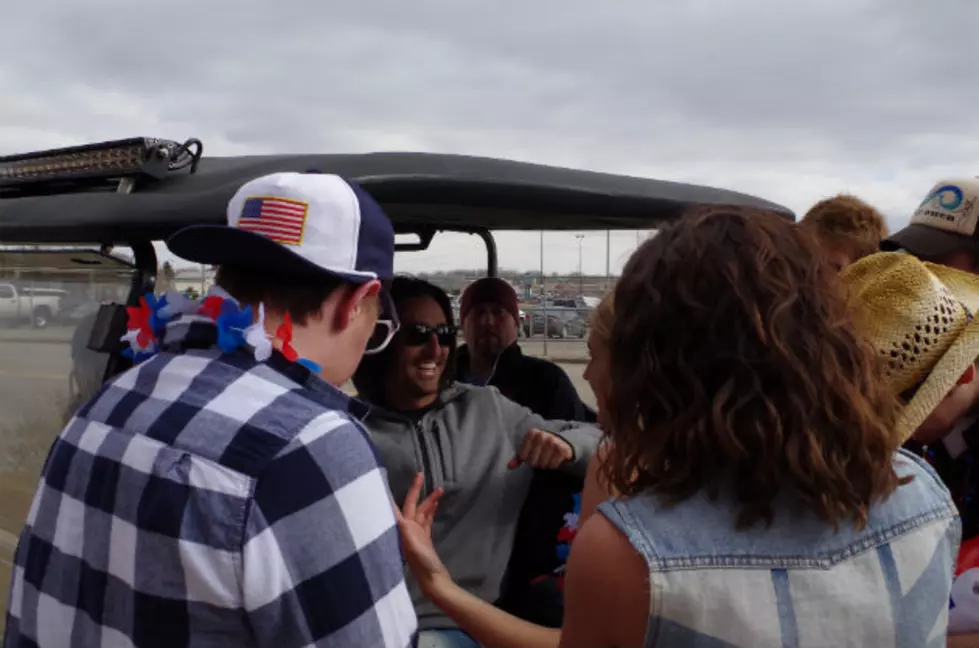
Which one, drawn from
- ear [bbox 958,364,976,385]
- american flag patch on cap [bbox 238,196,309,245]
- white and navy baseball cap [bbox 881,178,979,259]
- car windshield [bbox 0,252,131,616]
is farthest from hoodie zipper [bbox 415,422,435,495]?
white and navy baseball cap [bbox 881,178,979,259]

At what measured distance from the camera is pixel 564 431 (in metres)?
2.54

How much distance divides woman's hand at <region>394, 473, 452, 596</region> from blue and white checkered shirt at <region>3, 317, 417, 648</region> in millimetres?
682

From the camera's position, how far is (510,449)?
249 cm

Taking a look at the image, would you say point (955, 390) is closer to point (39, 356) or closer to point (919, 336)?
point (919, 336)

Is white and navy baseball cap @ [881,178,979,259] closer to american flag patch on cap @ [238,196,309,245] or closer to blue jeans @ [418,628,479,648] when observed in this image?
blue jeans @ [418,628,479,648]

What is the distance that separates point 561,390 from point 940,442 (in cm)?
167

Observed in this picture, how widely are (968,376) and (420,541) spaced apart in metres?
1.29

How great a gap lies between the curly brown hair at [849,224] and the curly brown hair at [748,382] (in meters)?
1.58

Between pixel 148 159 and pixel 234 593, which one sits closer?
pixel 234 593

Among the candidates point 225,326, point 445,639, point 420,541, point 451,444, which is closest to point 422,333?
point 451,444

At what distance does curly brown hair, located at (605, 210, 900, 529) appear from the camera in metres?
1.10

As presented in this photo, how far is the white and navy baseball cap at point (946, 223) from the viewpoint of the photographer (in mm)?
2275

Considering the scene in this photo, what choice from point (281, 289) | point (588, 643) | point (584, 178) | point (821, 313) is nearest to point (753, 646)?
point (588, 643)

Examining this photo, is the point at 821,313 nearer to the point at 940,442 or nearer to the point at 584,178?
the point at 940,442
